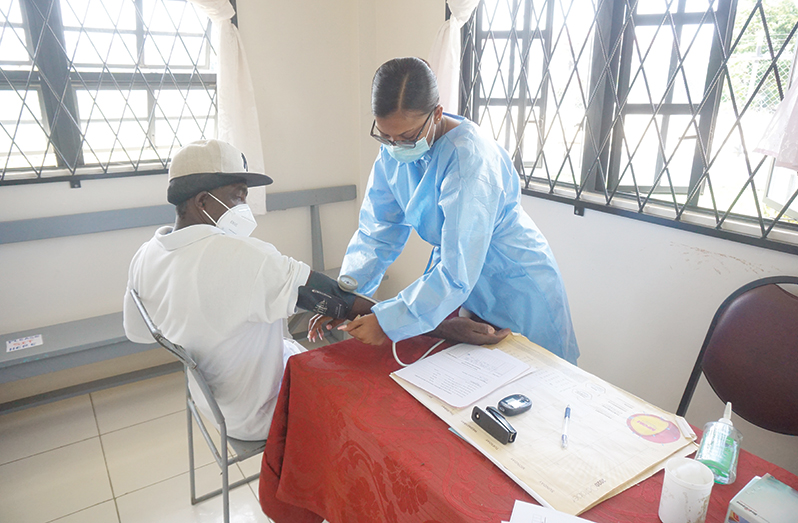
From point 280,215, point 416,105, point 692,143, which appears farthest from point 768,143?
point 280,215

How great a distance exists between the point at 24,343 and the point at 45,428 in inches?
15.6

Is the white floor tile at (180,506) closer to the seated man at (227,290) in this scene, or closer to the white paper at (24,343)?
the seated man at (227,290)

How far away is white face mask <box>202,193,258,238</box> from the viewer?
1.32 metres

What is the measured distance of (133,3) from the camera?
2373 mm

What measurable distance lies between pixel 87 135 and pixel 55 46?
15.7 inches

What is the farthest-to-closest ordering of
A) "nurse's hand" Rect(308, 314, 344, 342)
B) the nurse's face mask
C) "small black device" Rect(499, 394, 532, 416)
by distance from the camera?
"nurse's hand" Rect(308, 314, 344, 342) → the nurse's face mask → "small black device" Rect(499, 394, 532, 416)

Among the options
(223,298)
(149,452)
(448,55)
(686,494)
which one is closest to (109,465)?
(149,452)

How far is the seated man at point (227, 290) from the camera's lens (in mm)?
1198

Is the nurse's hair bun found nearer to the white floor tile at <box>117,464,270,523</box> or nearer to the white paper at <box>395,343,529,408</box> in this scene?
the white paper at <box>395,343,529,408</box>

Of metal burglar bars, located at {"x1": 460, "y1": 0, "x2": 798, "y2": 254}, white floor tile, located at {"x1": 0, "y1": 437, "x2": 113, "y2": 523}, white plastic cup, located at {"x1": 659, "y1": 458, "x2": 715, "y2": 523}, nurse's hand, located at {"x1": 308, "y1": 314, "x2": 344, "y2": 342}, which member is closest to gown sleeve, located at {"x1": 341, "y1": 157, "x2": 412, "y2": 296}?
nurse's hand, located at {"x1": 308, "y1": 314, "x2": 344, "y2": 342}

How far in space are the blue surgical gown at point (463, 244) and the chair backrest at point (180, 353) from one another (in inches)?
18.3

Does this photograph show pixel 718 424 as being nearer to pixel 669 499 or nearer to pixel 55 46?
pixel 669 499

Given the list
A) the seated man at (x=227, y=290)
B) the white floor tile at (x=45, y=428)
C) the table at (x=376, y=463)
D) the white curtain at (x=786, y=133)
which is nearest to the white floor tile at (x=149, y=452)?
the white floor tile at (x=45, y=428)

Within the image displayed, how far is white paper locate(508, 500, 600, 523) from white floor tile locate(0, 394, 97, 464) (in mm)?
2113
